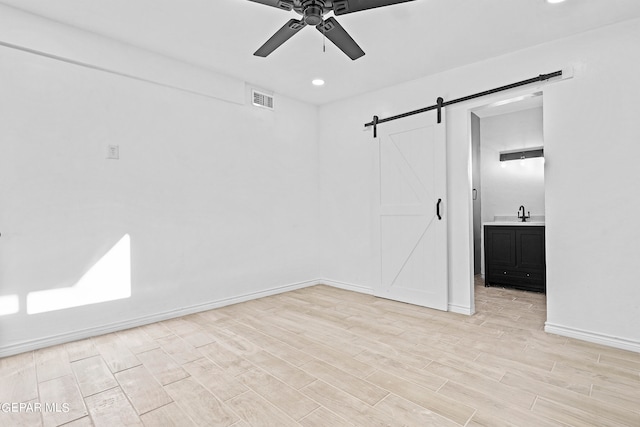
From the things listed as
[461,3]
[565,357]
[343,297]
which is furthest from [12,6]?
[565,357]

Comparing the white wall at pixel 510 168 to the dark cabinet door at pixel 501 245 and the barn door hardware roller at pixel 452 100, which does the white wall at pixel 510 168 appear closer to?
the dark cabinet door at pixel 501 245

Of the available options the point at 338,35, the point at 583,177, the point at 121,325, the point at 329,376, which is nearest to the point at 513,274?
the point at 583,177

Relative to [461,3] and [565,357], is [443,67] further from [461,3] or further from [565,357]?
[565,357]

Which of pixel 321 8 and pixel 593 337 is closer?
pixel 321 8

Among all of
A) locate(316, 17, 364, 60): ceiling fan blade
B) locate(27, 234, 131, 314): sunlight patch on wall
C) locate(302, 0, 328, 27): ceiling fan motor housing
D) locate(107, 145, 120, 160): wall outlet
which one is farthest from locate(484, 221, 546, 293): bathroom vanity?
locate(107, 145, 120, 160): wall outlet

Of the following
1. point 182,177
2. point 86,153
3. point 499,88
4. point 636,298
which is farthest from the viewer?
point 182,177

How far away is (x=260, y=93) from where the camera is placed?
4203mm

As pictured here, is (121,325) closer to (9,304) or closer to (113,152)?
(9,304)

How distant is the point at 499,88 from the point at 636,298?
2170 millimetres

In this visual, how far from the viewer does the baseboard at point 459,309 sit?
11.3 feet

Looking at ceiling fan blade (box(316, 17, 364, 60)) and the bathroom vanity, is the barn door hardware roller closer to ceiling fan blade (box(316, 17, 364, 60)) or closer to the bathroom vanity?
ceiling fan blade (box(316, 17, 364, 60))

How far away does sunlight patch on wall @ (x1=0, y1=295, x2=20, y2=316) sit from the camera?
2.50m

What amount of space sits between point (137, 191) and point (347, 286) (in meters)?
2.93

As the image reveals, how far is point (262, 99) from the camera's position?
4.23 meters
